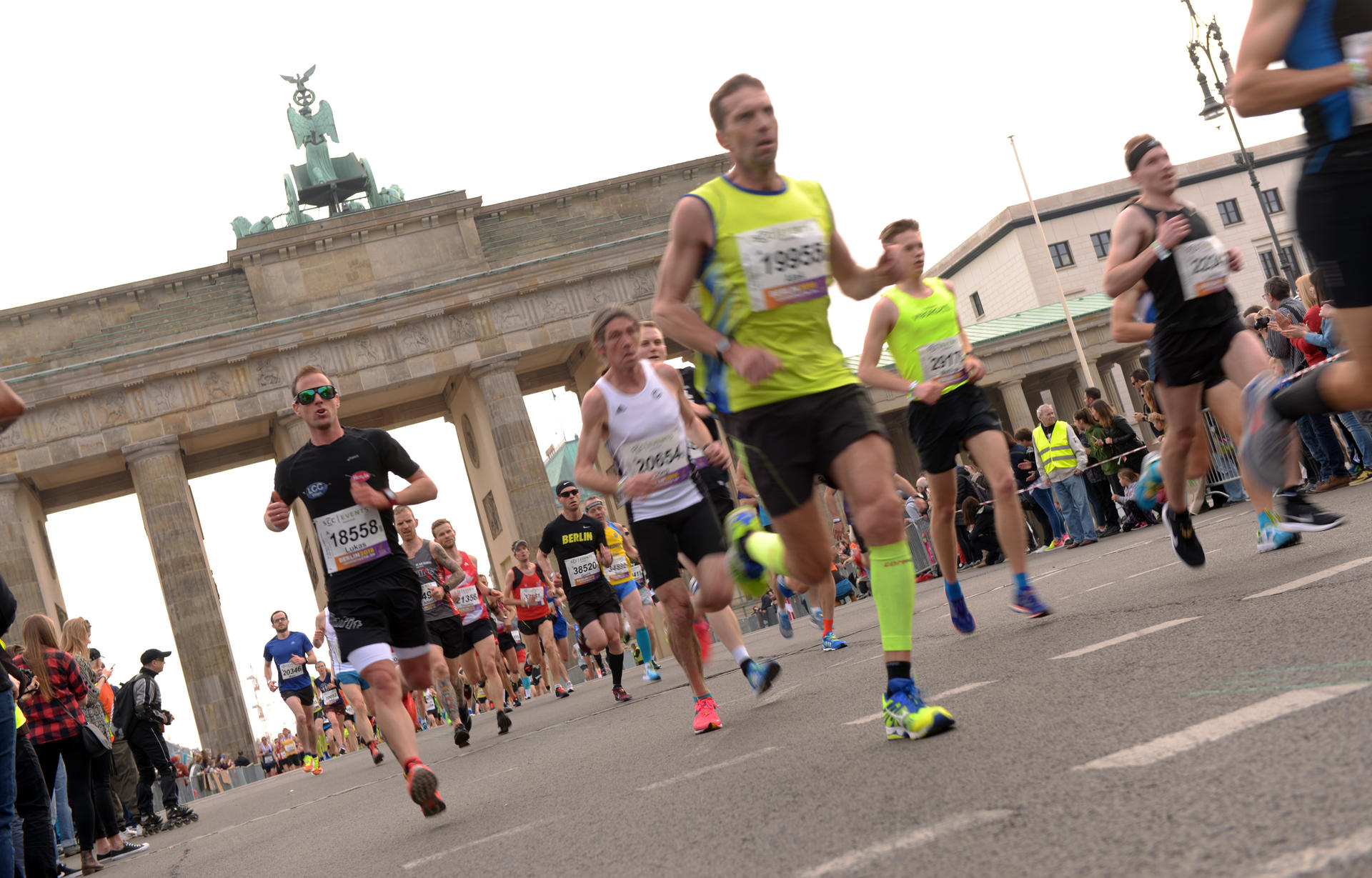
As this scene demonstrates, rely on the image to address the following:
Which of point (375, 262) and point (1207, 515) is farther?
point (375, 262)

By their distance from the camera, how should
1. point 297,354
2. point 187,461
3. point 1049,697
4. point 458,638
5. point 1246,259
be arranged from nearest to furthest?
point 1049,697 < point 458,638 < point 297,354 < point 187,461 < point 1246,259

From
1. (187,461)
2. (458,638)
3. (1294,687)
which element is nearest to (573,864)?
(1294,687)

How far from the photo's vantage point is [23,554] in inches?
1480

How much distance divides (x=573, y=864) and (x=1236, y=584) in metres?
3.78

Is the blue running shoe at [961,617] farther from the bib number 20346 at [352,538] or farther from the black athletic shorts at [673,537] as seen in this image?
the bib number 20346 at [352,538]

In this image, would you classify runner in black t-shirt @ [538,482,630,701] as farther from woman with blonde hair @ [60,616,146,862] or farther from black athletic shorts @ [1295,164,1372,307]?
black athletic shorts @ [1295,164,1372,307]

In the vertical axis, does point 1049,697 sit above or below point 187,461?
below

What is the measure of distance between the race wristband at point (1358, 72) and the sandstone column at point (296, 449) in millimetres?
35628

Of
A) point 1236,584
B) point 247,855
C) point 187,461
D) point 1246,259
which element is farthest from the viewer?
point 1246,259

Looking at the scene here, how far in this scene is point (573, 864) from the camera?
387 centimetres

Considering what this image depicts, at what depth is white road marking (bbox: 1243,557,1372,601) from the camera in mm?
5422

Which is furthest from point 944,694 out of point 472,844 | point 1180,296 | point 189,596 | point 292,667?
point 189,596

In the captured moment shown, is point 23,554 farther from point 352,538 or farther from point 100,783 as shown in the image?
point 352,538

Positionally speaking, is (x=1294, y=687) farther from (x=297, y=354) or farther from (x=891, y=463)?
(x=297, y=354)
